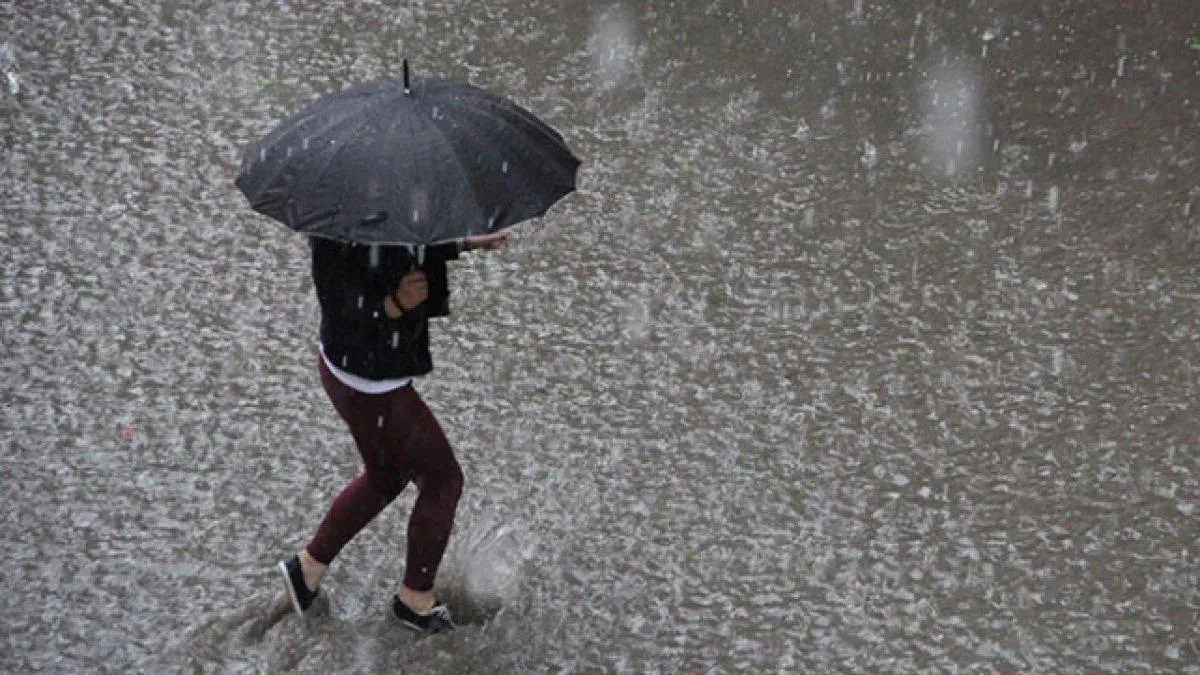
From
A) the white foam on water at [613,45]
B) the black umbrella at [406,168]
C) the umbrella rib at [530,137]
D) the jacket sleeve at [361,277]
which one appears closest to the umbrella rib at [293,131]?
the black umbrella at [406,168]

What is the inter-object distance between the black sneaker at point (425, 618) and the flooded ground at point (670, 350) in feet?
0.18

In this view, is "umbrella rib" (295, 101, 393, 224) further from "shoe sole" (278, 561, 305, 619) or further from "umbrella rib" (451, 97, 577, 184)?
"shoe sole" (278, 561, 305, 619)

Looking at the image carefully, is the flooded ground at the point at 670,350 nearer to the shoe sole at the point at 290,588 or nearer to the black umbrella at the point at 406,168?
the shoe sole at the point at 290,588

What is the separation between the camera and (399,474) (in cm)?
491

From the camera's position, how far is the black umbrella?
429cm

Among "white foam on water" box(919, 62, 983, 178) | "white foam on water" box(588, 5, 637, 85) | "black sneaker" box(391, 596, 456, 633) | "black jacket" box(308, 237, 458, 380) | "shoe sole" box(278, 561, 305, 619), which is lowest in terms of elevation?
"black sneaker" box(391, 596, 456, 633)

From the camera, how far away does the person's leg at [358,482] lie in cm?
468

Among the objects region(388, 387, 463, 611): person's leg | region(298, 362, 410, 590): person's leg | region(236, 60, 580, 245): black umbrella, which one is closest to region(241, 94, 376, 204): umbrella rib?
region(236, 60, 580, 245): black umbrella

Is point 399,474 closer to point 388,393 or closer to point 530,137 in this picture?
point 388,393

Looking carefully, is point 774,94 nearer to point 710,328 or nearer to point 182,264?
point 710,328

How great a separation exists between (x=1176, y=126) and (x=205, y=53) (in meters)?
5.04

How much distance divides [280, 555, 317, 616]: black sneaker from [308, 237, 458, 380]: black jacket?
2.55ft

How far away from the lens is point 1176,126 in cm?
796

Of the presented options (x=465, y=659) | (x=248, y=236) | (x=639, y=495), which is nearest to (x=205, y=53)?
(x=248, y=236)
